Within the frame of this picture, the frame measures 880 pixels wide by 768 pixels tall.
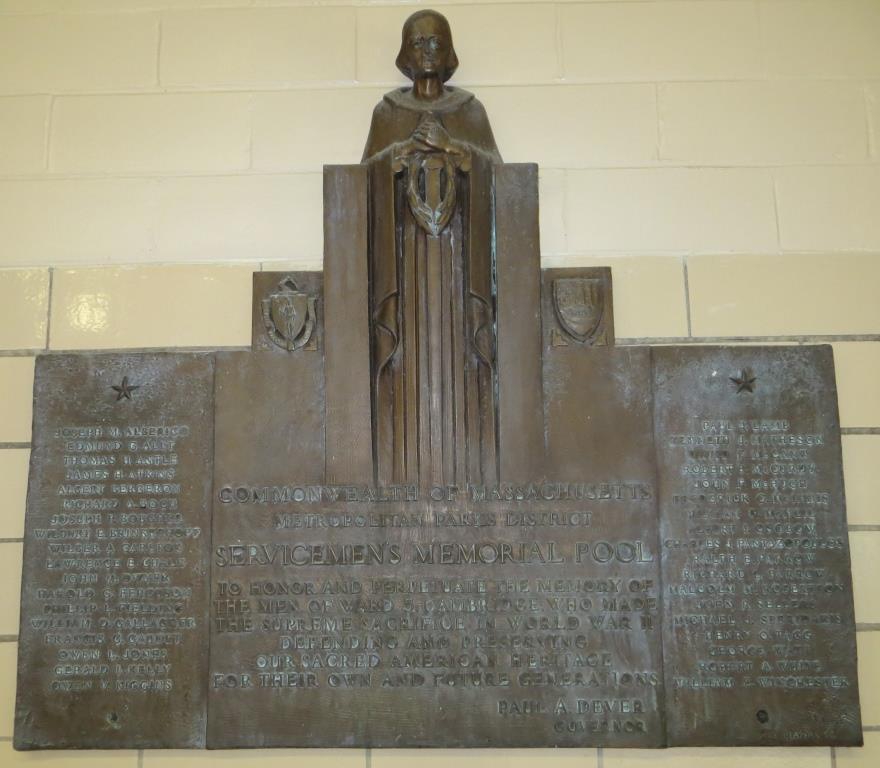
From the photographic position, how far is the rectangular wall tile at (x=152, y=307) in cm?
293

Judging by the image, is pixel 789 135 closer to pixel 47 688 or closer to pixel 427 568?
pixel 427 568

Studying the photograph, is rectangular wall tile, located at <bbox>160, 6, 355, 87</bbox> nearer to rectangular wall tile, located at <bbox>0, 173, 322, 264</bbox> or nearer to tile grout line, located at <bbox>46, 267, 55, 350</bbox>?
rectangular wall tile, located at <bbox>0, 173, 322, 264</bbox>

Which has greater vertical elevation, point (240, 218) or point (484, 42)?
point (484, 42)

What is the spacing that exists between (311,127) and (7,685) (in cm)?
200

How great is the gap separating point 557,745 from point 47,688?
1491 millimetres

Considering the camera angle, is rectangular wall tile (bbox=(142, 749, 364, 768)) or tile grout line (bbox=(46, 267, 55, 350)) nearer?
rectangular wall tile (bbox=(142, 749, 364, 768))

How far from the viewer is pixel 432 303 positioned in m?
2.81

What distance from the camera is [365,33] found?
3102mm

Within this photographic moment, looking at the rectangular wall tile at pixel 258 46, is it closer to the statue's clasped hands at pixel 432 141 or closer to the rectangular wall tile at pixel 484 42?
the rectangular wall tile at pixel 484 42

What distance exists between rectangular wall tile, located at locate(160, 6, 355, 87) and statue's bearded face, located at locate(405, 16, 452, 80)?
0.27m

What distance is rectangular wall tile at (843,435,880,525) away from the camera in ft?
9.20

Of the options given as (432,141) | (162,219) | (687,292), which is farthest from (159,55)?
(687,292)

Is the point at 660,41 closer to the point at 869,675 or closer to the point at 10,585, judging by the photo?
the point at 869,675

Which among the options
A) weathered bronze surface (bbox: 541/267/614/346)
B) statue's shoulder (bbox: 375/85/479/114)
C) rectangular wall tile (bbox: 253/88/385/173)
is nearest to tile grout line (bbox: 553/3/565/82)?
statue's shoulder (bbox: 375/85/479/114)
